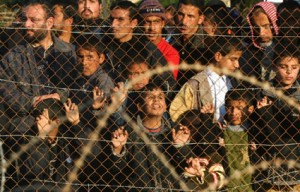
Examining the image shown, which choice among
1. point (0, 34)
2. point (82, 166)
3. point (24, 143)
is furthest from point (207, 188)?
point (0, 34)

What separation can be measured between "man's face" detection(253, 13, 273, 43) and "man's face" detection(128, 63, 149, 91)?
39.1 inches

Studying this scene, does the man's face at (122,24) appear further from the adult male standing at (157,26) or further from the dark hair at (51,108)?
the dark hair at (51,108)

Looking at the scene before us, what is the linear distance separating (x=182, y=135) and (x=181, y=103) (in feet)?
0.92

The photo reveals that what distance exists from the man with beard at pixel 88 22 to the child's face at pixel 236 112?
121 centimetres

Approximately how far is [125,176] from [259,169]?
1.07 meters

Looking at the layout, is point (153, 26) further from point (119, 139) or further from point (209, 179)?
point (209, 179)

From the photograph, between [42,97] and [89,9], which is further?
[89,9]

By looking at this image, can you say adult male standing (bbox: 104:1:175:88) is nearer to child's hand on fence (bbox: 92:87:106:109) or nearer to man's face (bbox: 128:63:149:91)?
man's face (bbox: 128:63:149:91)

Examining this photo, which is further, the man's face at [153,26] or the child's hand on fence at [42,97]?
the man's face at [153,26]

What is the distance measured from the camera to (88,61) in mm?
7664

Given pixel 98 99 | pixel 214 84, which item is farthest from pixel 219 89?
pixel 98 99

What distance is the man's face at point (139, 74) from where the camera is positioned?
24.8 ft

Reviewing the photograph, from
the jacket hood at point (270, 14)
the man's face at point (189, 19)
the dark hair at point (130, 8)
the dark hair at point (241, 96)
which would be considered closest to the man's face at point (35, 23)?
the dark hair at point (130, 8)

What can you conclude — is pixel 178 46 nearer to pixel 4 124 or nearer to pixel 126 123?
pixel 126 123
